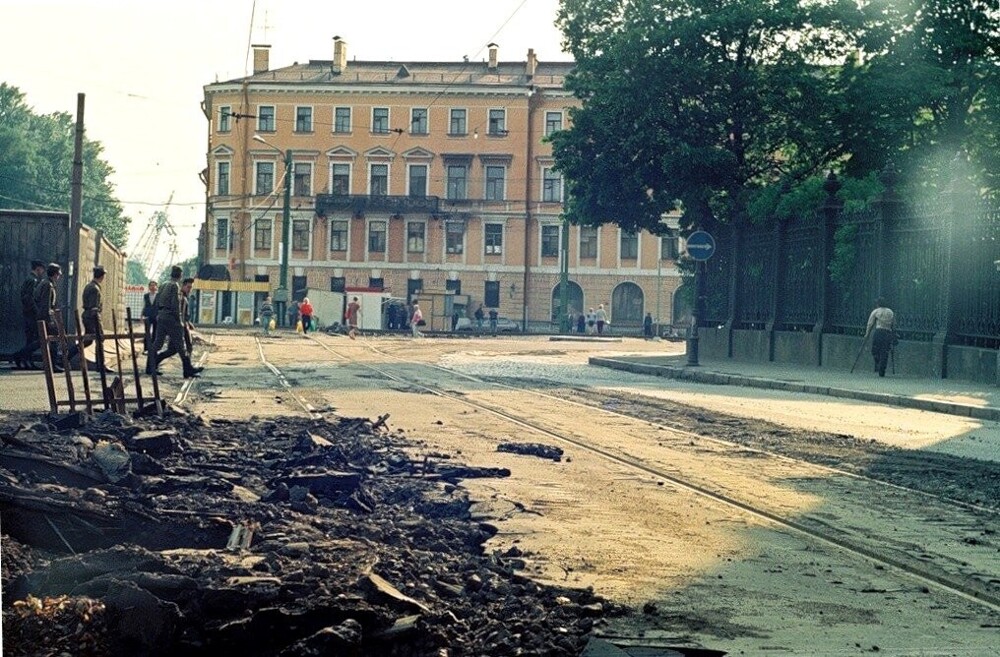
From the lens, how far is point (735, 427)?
15523 mm

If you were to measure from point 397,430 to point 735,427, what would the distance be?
13.3ft

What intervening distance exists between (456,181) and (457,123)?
3.44 meters

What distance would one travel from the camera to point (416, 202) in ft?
269

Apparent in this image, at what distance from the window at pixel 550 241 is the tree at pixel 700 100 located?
142ft

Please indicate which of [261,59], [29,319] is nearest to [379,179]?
[261,59]

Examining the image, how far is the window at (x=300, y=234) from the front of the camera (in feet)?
271

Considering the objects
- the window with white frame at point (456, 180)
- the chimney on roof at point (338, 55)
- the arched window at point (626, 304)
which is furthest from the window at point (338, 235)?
the arched window at point (626, 304)

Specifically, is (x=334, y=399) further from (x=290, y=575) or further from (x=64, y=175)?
(x=64, y=175)

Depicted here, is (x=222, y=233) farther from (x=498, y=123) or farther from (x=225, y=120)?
(x=498, y=123)

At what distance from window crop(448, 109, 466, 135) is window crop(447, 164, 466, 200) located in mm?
2017

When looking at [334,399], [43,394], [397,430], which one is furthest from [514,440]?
[43,394]

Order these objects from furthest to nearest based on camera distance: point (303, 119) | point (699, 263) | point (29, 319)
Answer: point (303, 119) < point (699, 263) < point (29, 319)

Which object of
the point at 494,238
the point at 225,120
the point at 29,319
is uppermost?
the point at 225,120

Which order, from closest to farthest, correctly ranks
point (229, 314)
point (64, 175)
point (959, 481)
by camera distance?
point (959, 481)
point (229, 314)
point (64, 175)
